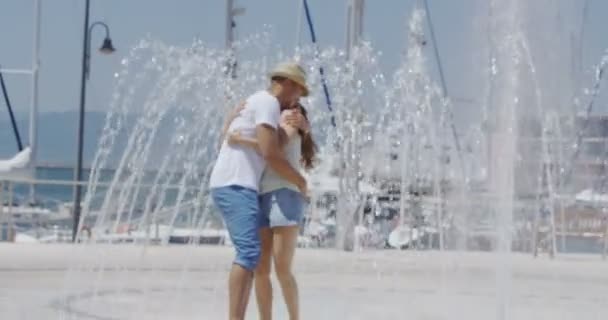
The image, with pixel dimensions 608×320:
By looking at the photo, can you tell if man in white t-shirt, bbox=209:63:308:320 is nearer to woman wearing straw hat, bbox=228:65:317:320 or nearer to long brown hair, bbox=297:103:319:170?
woman wearing straw hat, bbox=228:65:317:320

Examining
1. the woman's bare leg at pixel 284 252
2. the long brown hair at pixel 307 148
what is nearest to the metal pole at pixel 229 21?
the long brown hair at pixel 307 148

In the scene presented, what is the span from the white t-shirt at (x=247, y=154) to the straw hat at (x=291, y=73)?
99mm

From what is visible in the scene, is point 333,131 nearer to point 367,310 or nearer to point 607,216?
point 607,216

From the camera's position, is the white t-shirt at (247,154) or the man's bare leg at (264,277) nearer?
the white t-shirt at (247,154)

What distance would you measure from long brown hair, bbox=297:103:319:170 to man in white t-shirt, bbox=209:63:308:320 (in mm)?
186

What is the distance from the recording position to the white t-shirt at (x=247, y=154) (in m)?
4.97

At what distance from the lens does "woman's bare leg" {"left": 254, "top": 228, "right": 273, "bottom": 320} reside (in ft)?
16.7

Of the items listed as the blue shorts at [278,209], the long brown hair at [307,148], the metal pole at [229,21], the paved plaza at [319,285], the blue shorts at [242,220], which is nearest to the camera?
the blue shorts at [242,220]

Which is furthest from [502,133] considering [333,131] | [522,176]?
[333,131]

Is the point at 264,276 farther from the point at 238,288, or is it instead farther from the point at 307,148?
the point at 307,148

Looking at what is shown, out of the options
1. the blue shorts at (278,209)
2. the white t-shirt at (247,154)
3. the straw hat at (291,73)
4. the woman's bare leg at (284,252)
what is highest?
the straw hat at (291,73)

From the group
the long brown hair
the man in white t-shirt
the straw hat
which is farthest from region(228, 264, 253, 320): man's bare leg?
the straw hat

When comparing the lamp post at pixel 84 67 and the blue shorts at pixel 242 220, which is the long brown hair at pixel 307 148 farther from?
the lamp post at pixel 84 67

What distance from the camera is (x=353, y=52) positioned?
14.9 m
